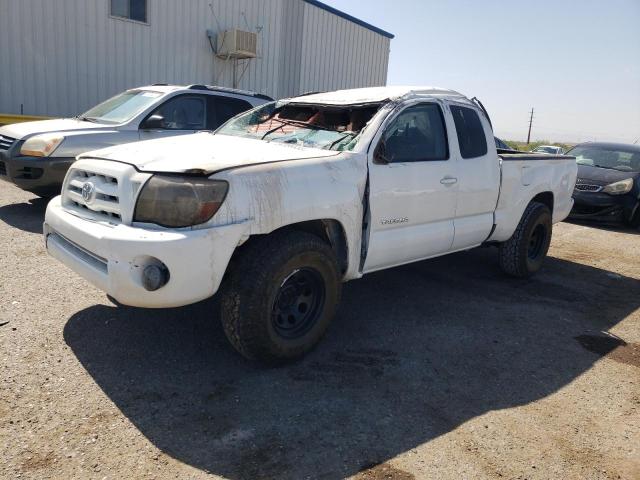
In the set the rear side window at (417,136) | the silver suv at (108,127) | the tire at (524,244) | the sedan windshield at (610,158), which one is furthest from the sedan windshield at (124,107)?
the sedan windshield at (610,158)

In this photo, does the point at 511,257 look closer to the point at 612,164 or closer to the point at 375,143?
the point at 375,143

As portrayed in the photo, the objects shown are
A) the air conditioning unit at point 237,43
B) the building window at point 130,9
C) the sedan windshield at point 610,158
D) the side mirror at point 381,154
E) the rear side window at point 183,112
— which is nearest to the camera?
the side mirror at point 381,154

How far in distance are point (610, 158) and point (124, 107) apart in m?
9.36

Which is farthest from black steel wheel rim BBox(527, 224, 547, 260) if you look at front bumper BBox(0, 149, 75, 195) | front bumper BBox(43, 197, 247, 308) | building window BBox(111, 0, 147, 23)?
Answer: building window BBox(111, 0, 147, 23)

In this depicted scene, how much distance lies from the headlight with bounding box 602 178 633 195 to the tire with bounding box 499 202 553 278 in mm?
4760

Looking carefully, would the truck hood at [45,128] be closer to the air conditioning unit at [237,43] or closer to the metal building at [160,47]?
the metal building at [160,47]

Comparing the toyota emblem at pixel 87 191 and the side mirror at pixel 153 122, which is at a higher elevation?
the side mirror at pixel 153 122

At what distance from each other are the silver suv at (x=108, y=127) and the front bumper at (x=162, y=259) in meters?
3.92

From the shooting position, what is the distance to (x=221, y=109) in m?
7.70

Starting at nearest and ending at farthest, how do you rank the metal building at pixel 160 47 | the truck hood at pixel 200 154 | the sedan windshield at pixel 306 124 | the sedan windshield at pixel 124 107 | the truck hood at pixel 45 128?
the truck hood at pixel 200 154, the sedan windshield at pixel 306 124, the truck hood at pixel 45 128, the sedan windshield at pixel 124 107, the metal building at pixel 160 47

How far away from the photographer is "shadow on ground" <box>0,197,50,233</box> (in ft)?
20.1

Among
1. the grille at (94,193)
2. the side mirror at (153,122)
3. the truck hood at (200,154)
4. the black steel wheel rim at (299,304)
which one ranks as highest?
the side mirror at (153,122)

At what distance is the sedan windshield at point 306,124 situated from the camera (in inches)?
153

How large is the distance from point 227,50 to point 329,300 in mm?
11755
